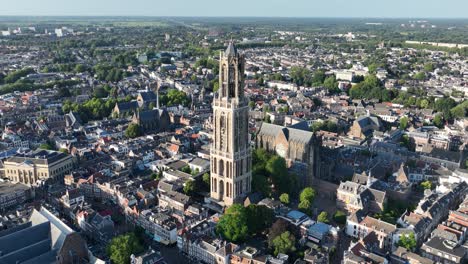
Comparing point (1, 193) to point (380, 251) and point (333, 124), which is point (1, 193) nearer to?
point (380, 251)

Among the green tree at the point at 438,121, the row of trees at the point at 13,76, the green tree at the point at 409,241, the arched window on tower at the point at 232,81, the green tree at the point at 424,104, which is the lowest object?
the green tree at the point at 409,241

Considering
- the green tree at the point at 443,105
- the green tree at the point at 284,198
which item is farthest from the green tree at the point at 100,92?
the green tree at the point at 443,105

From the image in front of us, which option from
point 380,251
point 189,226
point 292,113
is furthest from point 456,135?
point 189,226

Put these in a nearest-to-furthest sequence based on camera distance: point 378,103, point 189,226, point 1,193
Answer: point 189,226 < point 1,193 < point 378,103

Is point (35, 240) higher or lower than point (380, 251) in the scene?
higher

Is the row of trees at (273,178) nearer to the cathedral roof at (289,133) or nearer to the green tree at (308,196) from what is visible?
the green tree at (308,196)

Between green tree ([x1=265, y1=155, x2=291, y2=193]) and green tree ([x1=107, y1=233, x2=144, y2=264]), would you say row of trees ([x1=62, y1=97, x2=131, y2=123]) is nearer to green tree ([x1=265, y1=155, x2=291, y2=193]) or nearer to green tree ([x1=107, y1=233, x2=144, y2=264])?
green tree ([x1=265, y1=155, x2=291, y2=193])

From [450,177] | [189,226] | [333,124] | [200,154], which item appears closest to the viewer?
[189,226]
